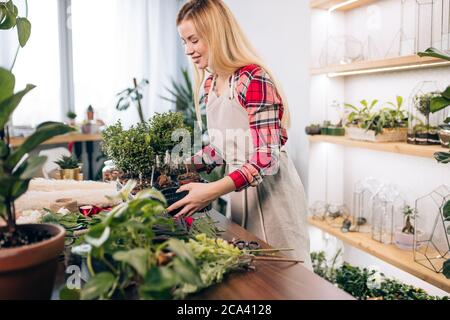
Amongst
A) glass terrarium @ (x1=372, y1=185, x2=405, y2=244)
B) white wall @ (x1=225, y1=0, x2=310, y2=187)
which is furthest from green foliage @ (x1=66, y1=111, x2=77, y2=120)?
glass terrarium @ (x1=372, y1=185, x2=405, y2=244)

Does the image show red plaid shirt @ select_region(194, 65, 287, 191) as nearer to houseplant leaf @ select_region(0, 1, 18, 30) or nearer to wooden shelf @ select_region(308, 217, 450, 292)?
houseplant leaf @ select_region(0, 1, 18, 30)

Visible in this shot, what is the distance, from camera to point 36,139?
764 millimetres

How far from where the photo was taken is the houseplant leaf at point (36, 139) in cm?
73

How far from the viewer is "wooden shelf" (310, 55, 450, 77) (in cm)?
196

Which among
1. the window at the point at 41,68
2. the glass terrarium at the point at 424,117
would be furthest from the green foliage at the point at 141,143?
the window at the point at 41,68

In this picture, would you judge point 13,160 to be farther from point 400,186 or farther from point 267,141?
point 400,186

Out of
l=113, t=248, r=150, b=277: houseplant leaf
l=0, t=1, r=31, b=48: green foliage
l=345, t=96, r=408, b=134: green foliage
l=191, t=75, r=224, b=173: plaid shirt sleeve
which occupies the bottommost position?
l=113, t=248, r=150, b=277: houseplant leaf

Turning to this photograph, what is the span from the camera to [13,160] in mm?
729

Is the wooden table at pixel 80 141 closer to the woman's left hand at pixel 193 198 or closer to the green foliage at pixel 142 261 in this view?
the woman's left hand at pixel 193 198

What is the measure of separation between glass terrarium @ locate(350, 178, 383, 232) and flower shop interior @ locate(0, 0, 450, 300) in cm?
1

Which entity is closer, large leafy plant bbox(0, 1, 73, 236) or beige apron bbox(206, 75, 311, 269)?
large leafy plant bbox(0, 1, 73, 236)

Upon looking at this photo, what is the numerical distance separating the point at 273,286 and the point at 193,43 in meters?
0.98

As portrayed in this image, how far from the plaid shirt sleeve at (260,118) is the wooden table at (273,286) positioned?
0.41 m
